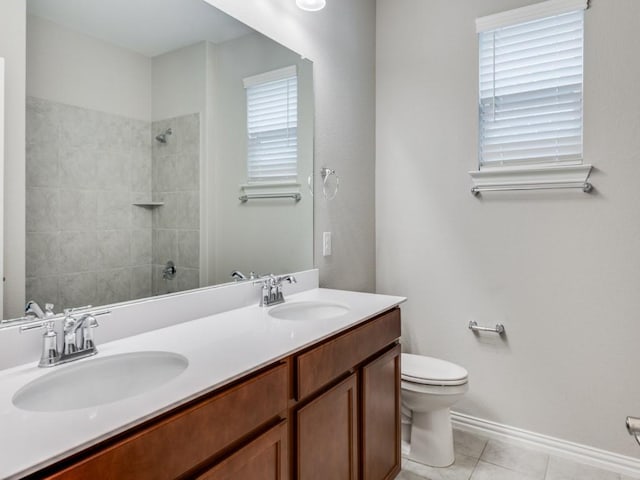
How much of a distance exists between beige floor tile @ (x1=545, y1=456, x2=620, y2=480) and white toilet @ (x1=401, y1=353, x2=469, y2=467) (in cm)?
49

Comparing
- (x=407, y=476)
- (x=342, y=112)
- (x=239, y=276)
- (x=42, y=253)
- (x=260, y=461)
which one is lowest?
(x=407, y=476)

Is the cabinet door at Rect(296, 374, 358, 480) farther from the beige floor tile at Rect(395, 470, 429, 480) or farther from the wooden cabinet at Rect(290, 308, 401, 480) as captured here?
the beige floor tile at Rect(395, 470, 429, 480)

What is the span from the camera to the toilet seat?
1.96 metres

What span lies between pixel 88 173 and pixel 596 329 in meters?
2.36

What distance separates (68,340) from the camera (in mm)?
1040

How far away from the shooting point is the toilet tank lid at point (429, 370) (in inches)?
78.3

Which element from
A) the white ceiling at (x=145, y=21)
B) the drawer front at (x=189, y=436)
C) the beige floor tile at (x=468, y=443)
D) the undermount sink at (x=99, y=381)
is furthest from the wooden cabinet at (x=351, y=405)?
the white ceiling at (x=145, y=21)

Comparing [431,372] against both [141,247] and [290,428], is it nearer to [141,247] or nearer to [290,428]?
[290,428]

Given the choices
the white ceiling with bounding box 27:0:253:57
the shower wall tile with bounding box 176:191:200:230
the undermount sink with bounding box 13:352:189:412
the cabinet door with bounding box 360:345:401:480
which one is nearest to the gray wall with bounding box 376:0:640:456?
the cabinet door with bounding box 360:345:401:480

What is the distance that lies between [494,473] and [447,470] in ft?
0.74

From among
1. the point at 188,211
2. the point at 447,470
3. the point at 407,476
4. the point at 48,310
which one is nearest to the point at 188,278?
the point at 188,211

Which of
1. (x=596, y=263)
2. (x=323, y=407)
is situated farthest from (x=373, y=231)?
(x=323, y=407)

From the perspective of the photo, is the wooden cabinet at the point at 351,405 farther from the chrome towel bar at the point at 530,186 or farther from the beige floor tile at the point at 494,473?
the chrome towel bar at the point at 530,186

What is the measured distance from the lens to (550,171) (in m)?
2.09
